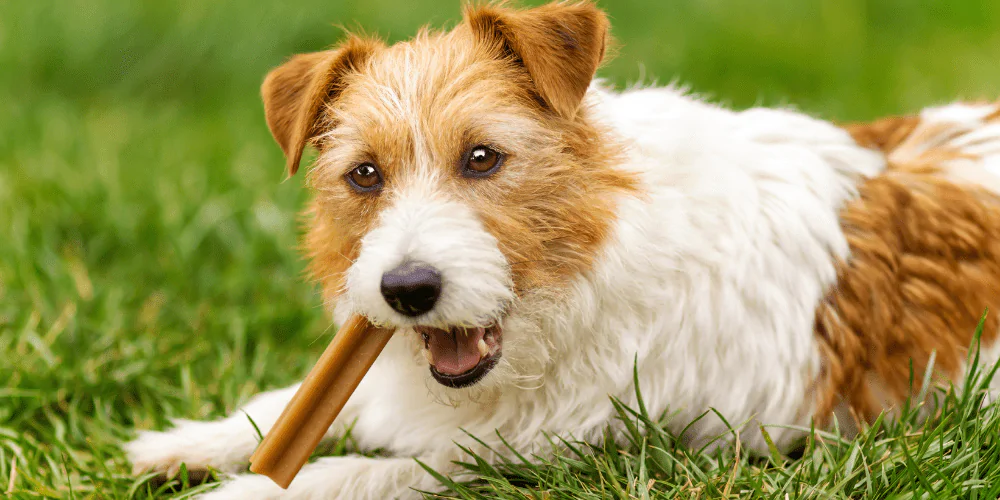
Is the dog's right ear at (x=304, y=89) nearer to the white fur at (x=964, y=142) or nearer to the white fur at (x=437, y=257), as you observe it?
the white fur at (x=437, y=257)

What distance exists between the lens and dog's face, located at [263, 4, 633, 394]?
253 cm

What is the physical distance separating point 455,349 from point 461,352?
0.9 inches

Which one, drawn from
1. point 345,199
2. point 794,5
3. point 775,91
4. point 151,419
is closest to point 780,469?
point 345,199

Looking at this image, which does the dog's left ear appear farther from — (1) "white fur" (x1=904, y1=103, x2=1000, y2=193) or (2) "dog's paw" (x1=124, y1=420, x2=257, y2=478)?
(2) "dog's paw" (x1=124, y1=420, x2=257, y2=478)

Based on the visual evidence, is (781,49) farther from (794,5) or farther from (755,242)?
(755,242)

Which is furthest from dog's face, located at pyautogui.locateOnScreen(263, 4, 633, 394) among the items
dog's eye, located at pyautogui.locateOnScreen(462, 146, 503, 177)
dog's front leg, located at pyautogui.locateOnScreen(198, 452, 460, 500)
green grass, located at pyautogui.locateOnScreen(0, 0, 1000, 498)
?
green grass, located at pyautogui.locateOnScreen(0, 0, 1000, 498)

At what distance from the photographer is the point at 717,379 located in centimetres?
299

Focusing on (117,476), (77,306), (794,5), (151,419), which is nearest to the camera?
(117,476)

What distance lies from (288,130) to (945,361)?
2242 millimetres

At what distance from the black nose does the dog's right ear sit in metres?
0.74

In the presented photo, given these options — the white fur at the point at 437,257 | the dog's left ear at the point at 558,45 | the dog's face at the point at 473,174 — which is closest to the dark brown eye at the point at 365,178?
the dog's face at the point at 473,174

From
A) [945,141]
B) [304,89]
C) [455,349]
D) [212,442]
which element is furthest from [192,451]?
[945,141]

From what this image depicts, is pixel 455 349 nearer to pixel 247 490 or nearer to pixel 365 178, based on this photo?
pixel 365 178

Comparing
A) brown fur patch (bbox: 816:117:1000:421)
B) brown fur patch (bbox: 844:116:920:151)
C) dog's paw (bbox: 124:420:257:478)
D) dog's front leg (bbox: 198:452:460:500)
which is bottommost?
dog's paw (bbox: 124:420:257:478)
